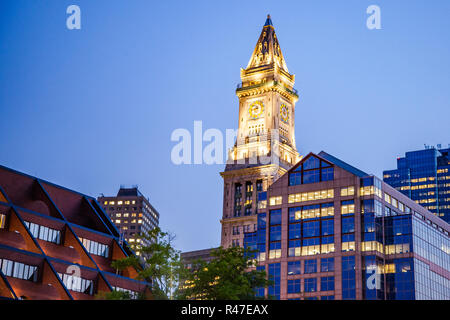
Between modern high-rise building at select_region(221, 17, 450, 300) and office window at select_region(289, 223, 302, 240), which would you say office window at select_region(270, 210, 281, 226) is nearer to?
modern high-rise building at select_region(221, 17, 450, 300)

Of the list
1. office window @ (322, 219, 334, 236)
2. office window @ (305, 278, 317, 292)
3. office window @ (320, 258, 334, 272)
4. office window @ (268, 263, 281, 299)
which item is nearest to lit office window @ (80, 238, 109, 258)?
office window @ (268, 263, 281, 299)

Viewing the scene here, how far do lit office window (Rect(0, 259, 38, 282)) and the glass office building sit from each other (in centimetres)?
6967

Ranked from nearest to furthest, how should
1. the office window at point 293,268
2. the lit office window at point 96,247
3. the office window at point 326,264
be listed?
the lit office window at point 96,247
the office window at point 326,264
the office window at point 293,268

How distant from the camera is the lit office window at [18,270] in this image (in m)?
86.2

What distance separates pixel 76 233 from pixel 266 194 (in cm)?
7220

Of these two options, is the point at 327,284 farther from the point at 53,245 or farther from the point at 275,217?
the point at 53,245

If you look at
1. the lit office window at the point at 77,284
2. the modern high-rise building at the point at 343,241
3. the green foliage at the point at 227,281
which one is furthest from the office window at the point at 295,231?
the green foliage at the point at 227,281

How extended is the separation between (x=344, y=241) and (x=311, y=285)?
1164cm

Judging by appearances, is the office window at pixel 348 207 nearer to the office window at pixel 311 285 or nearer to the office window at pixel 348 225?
the office window at pixel 348 225

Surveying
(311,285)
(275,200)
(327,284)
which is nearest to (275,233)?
(275,200)

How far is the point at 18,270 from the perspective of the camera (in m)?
87.8
